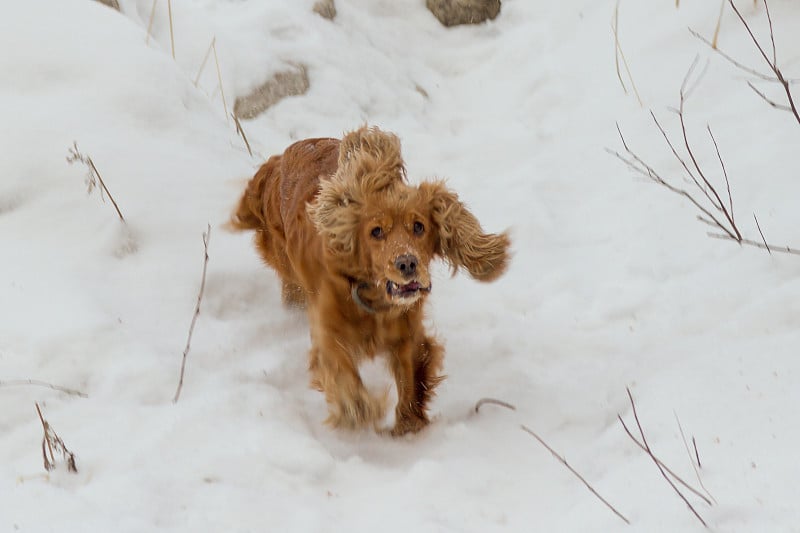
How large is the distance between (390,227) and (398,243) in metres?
0.08

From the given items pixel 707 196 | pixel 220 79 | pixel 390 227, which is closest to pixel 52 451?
pixel 390 227

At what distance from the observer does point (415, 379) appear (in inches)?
115

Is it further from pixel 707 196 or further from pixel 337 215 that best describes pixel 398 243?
pixel 707 196

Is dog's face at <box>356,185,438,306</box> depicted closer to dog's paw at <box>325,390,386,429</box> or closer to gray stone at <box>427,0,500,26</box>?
dog's paw at <box>325,390,386,429</box>

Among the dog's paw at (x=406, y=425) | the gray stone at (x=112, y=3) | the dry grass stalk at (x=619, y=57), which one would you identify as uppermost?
the dry grass stalk at (x=619, y=57)

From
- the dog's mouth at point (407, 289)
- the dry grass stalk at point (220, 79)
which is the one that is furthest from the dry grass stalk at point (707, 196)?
the dry grass stalk at point (220, 79)

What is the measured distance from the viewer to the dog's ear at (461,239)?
9.31ft

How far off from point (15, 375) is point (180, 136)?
1.62m

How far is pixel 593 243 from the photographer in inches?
150

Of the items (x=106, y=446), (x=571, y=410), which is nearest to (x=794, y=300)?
(x=571, y=410)

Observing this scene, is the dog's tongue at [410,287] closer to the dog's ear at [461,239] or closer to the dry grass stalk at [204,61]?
the dog's ear at [461,239]

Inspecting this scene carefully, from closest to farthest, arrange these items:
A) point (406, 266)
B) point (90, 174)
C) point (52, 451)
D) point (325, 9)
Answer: point (52, 451), point (406, 266), point (90, 174), point (325, 9)

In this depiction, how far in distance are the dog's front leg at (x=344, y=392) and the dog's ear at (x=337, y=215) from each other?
0.35 m

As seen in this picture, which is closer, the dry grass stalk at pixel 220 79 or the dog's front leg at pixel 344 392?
the dog's front leg at pixel 344 392
